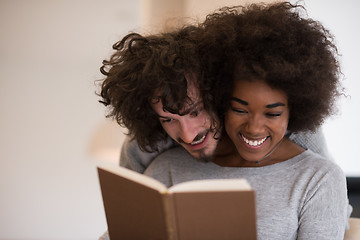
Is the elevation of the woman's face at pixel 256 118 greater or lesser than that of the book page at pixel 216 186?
greater

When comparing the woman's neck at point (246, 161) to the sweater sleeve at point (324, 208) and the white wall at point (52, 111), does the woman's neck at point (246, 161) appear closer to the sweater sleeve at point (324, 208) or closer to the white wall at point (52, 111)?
the sweater sleeve at point (324, 208)

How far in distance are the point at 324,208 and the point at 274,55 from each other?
43cm

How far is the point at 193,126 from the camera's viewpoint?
41.7 inches

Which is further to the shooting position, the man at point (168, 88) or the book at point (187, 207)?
the man at point (168, 88)

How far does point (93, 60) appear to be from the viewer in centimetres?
213

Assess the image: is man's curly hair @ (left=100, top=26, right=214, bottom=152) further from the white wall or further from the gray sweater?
the white wall

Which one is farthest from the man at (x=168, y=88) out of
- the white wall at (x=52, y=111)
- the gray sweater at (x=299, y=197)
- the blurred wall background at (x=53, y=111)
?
the white wall at (x=52, y=111)

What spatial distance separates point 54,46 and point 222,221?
174 cm

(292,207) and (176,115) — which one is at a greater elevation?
(176,115)

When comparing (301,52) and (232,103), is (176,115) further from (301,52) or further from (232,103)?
(301,52)

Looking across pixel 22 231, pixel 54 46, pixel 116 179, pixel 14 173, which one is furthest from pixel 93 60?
pixel 116 179

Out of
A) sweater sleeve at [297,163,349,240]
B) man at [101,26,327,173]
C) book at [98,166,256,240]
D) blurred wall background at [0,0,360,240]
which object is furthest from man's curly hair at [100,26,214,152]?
blurred wall background at [0,0,360,240]

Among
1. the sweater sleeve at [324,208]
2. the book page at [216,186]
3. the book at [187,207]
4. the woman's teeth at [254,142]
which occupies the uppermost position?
the woman's teeth at [254,142]

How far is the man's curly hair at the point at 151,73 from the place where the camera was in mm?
964
